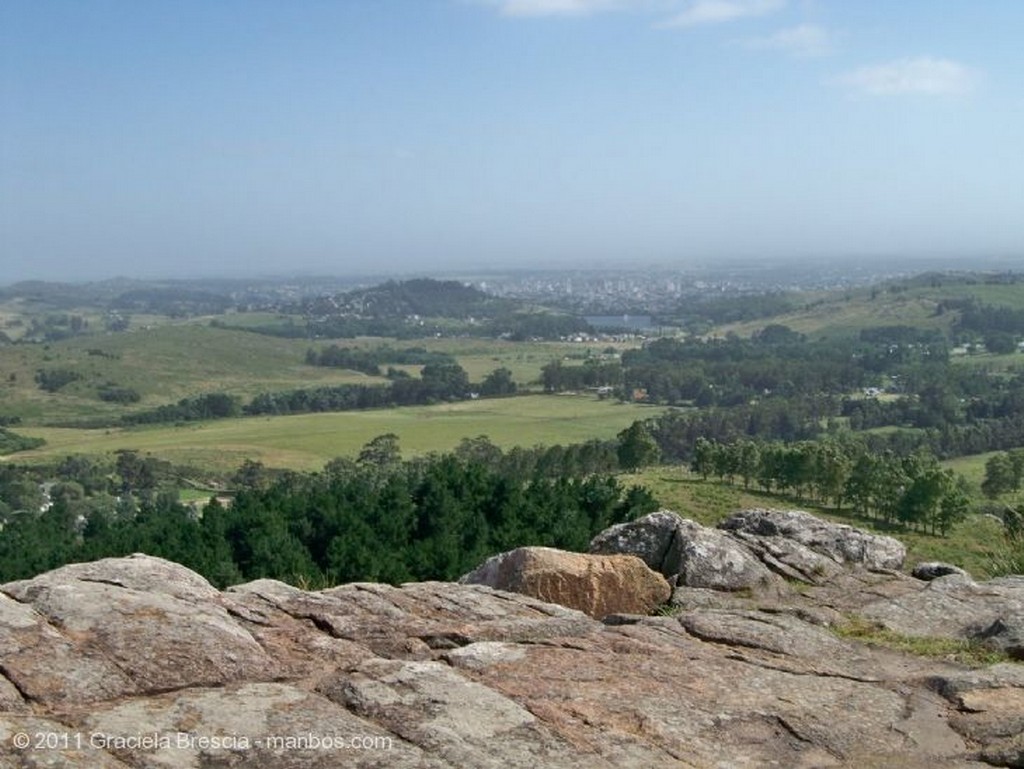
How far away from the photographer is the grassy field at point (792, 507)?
42.4m

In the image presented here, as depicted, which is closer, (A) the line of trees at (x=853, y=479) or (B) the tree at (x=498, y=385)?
(A) the line of trees at (x=853, y=479)

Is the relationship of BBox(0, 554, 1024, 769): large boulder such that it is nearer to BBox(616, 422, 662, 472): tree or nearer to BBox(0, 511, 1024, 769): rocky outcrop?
BBox(0, 511, 1024, 769): rocky outcrop

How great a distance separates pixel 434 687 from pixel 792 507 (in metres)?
47.4

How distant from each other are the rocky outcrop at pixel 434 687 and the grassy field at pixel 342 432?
82.8 metres

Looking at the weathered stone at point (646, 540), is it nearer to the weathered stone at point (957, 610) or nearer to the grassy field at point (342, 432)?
the weathered stone at point (957, 610)

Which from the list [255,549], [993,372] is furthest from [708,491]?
[993,372]

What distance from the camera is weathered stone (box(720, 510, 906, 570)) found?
1833 cm

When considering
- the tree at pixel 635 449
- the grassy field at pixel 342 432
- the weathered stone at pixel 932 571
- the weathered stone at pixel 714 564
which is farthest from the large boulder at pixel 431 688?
the grassy field at pixel 342 432

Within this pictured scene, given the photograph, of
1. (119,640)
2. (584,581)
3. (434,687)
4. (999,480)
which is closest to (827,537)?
(584,581)

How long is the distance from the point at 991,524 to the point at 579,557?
45.0 metres

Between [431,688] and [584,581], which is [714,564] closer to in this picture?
[584,581]

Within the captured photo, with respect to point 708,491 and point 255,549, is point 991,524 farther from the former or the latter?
point 255,549

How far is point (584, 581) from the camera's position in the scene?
1388 centimetres

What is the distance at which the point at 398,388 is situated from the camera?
146625mm
